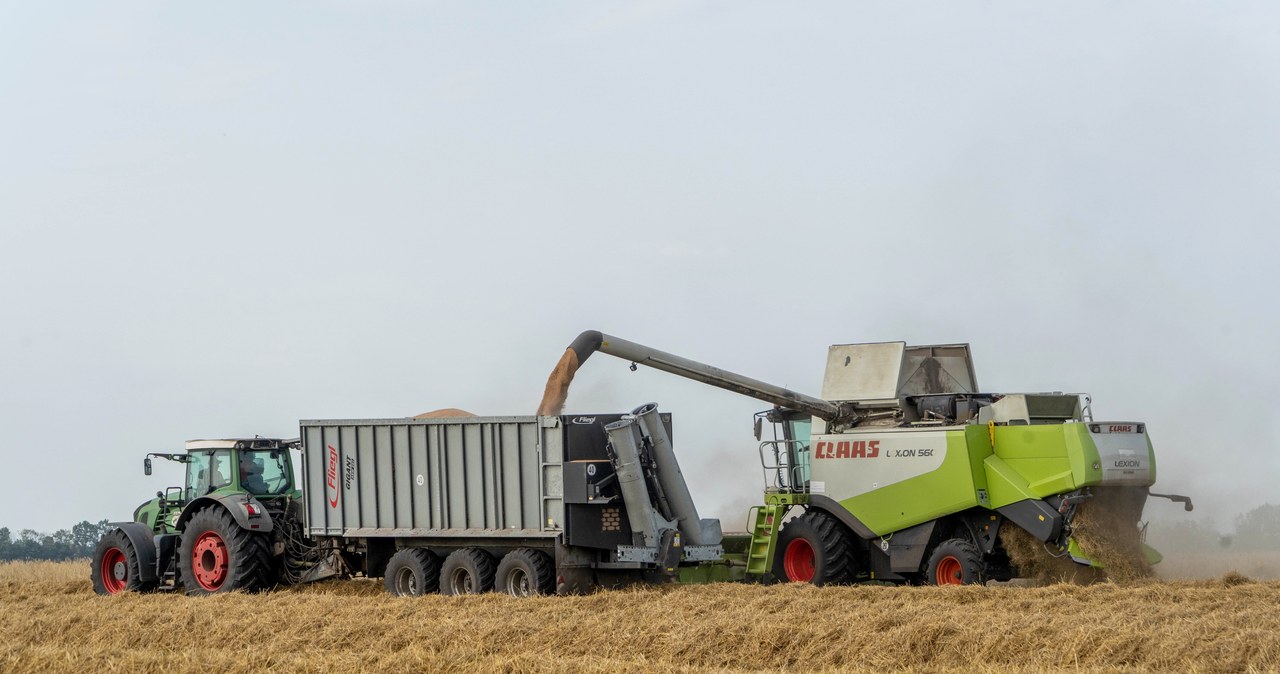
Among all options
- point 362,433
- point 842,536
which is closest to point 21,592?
point 362,433

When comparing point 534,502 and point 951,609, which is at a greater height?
point 534,502

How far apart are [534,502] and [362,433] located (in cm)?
282

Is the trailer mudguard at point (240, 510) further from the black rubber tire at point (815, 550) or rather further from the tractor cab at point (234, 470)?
the black rubber tire at point (815, 550)

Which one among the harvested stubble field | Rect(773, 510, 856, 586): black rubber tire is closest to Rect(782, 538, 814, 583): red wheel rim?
Rect(773, 510, 856, 586): black rubber tire

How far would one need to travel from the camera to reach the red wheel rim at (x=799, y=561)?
1877 centimetres

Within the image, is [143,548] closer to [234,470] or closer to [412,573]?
[234,470]

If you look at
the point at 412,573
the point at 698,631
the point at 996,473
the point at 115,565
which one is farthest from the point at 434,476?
the point at 996,473

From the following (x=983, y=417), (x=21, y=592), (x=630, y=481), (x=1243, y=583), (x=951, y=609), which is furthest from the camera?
(x=21, y=592)

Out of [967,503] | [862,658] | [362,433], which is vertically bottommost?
[862,658]

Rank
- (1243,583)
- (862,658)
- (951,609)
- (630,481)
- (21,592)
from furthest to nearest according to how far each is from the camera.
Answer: (21,592)
(630,481)
(1243,583)
(951,609)
(862,658)

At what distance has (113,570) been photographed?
1977 centimetres

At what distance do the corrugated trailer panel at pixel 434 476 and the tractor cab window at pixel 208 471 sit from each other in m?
1.55

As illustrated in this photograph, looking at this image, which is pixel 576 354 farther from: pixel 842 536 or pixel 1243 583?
pixel 1243 583

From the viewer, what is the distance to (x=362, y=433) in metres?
17.9
